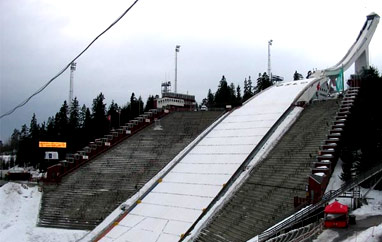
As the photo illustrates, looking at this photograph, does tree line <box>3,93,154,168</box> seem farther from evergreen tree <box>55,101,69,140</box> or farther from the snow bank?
the snow bank

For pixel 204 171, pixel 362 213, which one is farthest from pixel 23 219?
pixel 362 213

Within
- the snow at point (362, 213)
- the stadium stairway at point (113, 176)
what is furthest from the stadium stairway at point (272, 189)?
the stadium stairway at point (113, 176)

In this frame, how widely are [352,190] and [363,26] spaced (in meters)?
37.8

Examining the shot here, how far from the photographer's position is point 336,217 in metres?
16.8

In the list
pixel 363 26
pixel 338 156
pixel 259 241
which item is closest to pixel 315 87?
pixel 363 26

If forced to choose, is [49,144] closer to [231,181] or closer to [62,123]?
[231,181]

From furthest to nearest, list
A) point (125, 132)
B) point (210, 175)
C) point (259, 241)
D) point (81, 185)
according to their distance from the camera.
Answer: point (125, 132) → point (81, 185) → point (210, 175) → point (259, 241)

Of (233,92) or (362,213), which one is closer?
(362,213)

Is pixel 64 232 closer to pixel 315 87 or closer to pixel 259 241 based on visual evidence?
pixel 259 241

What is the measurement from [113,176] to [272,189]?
14011mm

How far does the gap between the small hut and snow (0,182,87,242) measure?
1494 centimetres

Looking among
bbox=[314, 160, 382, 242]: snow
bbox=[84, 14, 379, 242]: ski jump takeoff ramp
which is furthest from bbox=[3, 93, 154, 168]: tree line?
Result: bbox=[314, 160, 382, 242]: snow

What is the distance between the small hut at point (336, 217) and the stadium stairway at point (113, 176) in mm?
14994

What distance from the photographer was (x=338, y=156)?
85.5 ft
